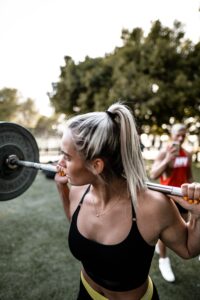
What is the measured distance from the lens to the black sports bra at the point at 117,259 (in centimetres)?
125

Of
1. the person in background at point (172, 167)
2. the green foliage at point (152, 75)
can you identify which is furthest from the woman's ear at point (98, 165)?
Answer: the green foliage at point (152, 75)

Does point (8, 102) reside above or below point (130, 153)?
above

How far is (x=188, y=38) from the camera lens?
1529 centimetres

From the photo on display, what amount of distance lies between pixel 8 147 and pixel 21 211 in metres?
4.01

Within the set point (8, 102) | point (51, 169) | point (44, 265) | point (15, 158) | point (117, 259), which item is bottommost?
point (44, 265)

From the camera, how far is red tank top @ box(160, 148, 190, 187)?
3.57 m

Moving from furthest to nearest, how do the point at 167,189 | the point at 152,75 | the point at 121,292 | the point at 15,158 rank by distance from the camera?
the point at 152,75 → the point at 15,158 → the point at 121,292 → the point at 167,189

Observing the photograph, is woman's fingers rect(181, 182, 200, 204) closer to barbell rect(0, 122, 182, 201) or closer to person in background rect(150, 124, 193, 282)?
barbell rect(0, 122, 182, 201)

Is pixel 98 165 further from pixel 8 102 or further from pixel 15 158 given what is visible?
pixel 8 102

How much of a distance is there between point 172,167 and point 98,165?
2.54 m

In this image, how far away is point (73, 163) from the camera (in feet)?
4.26

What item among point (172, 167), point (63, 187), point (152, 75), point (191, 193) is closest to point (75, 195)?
point (63, 187)

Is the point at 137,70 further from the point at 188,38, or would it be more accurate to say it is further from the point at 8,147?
the point at 8,147

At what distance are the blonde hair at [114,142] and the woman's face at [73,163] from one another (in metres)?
0.03
